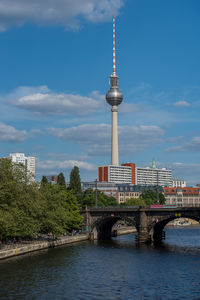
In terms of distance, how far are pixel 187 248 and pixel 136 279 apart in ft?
149

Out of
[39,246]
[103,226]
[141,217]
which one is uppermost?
[141,217]

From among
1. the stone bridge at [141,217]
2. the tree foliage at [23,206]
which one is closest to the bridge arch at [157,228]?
the stone bridge at [141,217]

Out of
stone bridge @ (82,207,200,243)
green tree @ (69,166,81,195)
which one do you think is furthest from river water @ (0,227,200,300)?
green tree @ (69,166,81,195)

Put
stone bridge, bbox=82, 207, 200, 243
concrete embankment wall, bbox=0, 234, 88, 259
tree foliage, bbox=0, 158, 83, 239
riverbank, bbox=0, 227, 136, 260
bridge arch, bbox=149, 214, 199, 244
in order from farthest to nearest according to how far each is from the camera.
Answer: bridge arch, bbox=149, 214, 199, 244
stone bridge, bbox=82, 207, 200, 243
tree foliage, bbox=0, 158, 83, 239
riverbank, bbox=0, 227, 136, 260
concrete embankment wall, bbox=0, 234, 88, 259

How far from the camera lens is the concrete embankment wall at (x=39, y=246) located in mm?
83613

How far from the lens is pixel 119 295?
55500 millimetres

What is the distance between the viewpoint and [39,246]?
98.2 meters

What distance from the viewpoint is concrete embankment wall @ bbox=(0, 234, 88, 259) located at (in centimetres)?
8361

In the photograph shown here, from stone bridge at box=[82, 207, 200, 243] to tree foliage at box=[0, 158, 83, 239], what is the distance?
18944 millimetres

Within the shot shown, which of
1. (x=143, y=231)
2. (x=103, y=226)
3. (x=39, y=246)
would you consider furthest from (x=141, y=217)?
(x=39, y=246)

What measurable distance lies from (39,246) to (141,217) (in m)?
33.3

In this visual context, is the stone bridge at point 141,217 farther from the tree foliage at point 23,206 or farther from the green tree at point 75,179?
the green tree at point 75,179

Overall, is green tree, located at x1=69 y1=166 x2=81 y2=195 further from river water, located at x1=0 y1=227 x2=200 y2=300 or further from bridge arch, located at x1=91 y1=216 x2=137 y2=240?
river water, located at x1=0 y1=227 x2=200 y2=300

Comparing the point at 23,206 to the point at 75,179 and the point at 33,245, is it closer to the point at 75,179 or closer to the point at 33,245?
the point at 33,245
